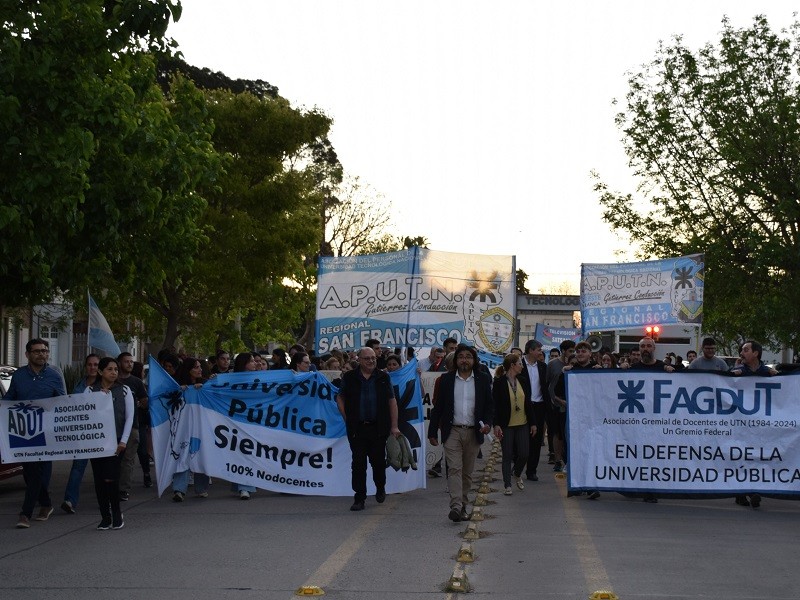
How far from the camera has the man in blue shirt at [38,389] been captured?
494 inches

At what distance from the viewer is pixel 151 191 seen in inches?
656

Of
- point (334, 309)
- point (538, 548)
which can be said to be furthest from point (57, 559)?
point (334, 309)

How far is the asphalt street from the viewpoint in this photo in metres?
8.67

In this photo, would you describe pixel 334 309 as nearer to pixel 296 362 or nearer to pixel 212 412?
pixel 296 362

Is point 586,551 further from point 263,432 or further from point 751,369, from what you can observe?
point 263,432

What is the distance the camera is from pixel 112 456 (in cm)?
1199

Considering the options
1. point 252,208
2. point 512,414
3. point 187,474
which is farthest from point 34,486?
point 252,208

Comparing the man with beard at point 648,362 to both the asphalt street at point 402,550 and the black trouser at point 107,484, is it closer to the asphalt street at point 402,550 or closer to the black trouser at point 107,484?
the asphalt street at point 402,550

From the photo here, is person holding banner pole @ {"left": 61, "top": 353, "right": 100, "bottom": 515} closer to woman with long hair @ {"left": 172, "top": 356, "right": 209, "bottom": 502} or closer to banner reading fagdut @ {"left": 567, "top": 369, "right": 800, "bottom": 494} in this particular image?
woman with long hair @ {"left": 172, "top": 356, "right": 209, "bottom": 502}

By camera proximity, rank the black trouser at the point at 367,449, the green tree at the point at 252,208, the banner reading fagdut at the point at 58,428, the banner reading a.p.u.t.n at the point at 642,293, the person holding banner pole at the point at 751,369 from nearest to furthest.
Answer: the banner reading fagdut at the point at 58,428, the black trouser at the point at 367,449, the person holding banner pole at the point at 751,369, the banner reading a.p.u.t.n at the point at 642,293, the green tree at the point at 252,208

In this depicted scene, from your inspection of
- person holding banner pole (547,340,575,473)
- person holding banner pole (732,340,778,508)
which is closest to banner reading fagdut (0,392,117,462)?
person holding banner pole (732,340,778,508)

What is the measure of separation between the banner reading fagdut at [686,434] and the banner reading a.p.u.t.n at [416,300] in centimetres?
666

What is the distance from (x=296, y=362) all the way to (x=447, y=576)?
29.4ft

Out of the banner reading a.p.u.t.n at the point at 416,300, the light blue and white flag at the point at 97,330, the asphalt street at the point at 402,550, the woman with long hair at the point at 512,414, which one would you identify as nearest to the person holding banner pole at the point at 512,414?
the woman with long hair at the point at 512,414
